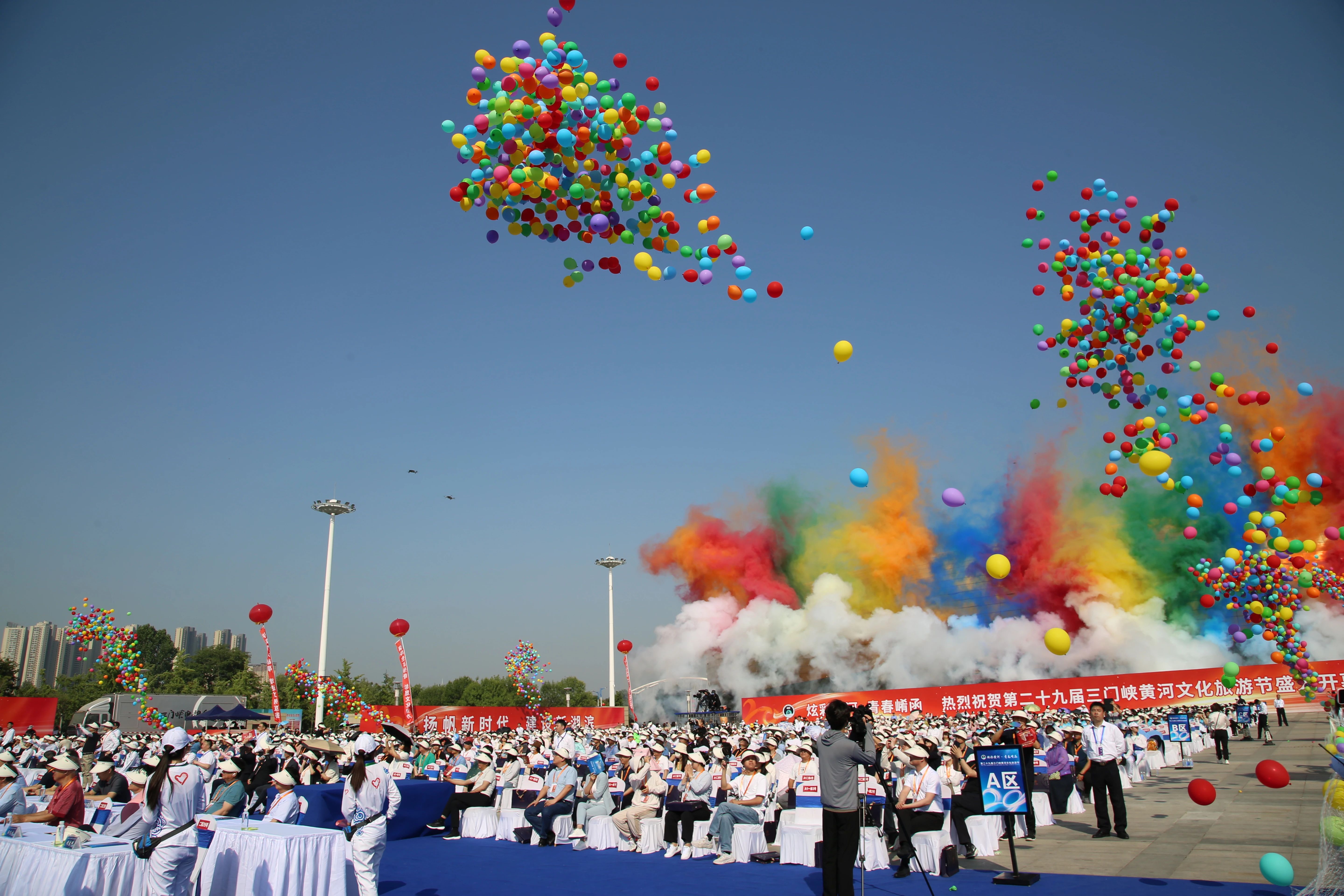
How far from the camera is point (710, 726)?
43094 mm

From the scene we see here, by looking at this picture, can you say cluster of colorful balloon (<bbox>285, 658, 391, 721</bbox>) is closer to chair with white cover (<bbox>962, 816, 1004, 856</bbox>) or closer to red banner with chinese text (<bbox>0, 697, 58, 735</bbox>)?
red banner with chinese text (<bbox>0, 697, 58, 735</bbox>)

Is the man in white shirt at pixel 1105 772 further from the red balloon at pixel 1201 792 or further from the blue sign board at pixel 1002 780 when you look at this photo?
the blue sign board at pixel 1002 780

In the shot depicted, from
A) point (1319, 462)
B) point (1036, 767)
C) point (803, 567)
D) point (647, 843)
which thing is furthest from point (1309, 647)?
point (647, 843)

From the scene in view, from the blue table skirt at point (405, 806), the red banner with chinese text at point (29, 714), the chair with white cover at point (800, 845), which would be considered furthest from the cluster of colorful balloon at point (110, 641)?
the chair with white cover at point (800, 845)

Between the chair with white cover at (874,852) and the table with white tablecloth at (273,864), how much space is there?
4.90m

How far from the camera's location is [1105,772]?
372 inches

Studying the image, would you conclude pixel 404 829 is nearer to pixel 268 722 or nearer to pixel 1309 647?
pixel 268 722

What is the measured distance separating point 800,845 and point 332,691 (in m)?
37.0

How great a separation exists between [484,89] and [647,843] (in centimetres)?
868

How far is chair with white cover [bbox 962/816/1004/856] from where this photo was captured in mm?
8805

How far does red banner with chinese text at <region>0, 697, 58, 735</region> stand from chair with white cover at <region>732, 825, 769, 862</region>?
3135 centimetres

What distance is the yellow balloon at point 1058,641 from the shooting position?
26.6ft

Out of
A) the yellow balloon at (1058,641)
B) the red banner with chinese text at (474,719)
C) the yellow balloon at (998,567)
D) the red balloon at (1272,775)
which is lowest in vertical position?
the red banner with chinese text at (474,719)

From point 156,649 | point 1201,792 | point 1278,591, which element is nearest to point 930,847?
point 1201,792
